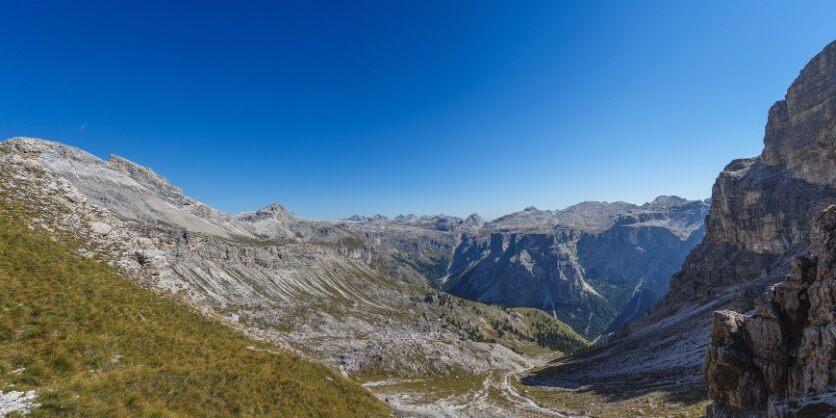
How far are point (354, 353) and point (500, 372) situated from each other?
5948cm

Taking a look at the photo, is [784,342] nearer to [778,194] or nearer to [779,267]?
[779,267]

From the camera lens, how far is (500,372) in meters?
133

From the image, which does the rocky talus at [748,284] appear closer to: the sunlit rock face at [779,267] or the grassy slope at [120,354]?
the sunlit rock face at [779,267]

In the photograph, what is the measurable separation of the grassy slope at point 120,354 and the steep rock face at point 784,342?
32613mm

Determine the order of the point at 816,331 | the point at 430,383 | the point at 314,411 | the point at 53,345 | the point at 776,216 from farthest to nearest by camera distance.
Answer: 1. the point at 776,216
2. the point at 430,383
3. the point at 314,411
4. the point at 816,331
5. the point at 53,345

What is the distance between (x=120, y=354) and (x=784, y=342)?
5065 centimetres

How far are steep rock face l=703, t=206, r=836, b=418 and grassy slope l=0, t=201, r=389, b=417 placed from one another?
107 feet

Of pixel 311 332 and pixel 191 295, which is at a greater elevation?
pixel 191 295

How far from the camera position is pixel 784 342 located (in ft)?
90.2

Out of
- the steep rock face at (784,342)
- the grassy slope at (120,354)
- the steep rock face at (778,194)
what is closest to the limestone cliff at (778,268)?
the steep rock face at (784,342)

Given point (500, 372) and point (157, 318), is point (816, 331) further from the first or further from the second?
point (500, 372)

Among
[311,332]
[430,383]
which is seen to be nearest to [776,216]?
[430,383]

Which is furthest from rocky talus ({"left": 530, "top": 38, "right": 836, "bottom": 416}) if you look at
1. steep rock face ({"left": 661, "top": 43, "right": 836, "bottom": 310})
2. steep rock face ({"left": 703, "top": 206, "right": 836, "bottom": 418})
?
steep rock face ({"left": 661, "top": 43, "right": 836, "bottom": 310})

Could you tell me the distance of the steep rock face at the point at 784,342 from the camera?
24.0 meters
